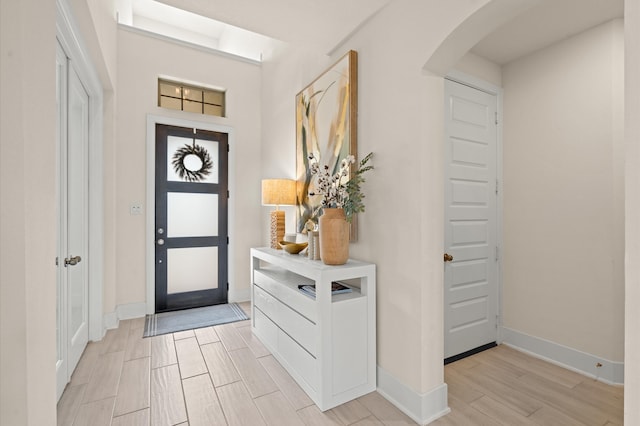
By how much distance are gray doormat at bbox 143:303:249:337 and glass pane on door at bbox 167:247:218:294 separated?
11.4 inches

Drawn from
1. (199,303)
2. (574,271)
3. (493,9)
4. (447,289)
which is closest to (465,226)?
(447,289)

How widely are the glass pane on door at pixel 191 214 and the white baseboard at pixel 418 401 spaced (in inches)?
113

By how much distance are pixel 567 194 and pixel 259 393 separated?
9.10 ft

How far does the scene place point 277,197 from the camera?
3.10m

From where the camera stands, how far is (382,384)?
6.72ft

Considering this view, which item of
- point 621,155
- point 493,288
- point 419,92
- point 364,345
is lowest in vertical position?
point 364,345

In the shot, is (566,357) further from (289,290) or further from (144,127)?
(144,127)

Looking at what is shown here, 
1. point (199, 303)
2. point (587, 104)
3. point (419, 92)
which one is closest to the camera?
point (419, 92)

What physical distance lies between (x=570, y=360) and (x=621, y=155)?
→ 1586 millimetres

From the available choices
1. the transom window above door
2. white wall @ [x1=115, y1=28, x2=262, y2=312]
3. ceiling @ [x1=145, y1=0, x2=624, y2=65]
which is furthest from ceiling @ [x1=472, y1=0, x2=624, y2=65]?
the transom window above door

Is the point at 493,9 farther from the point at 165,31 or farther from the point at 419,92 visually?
the point at 165,31

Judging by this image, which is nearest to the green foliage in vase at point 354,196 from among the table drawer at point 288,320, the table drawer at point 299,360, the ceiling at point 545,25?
the table drawer at point 288,320

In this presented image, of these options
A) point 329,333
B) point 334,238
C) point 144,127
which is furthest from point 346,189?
point 144,127

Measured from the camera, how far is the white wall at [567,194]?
2209 mm
